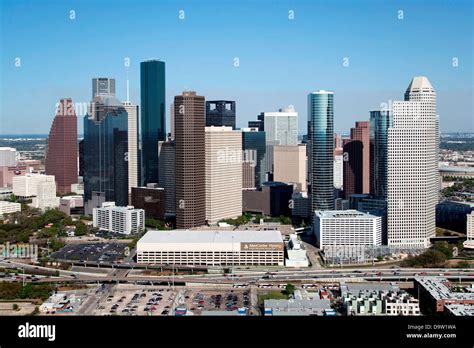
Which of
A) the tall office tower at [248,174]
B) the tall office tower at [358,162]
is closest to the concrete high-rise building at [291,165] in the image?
the tall office tower at [248,174]

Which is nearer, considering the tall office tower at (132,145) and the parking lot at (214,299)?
the parking lot at (214,299)

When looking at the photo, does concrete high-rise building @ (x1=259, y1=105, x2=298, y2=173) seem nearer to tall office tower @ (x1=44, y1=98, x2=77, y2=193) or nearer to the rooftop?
tall office tower @ (x1=44, y1=98, x2=77, y2=193)

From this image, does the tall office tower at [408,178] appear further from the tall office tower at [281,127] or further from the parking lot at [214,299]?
the tall office tower at [281,127]

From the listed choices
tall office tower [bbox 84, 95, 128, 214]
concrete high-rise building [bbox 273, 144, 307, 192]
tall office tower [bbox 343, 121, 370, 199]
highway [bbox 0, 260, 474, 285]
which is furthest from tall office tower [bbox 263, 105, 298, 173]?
highway [bbox 0, 260, 474, 285]

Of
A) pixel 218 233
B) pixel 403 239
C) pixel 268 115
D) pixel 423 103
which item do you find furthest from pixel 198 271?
pixel 268 115

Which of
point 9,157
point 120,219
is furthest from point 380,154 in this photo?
point 9,157
